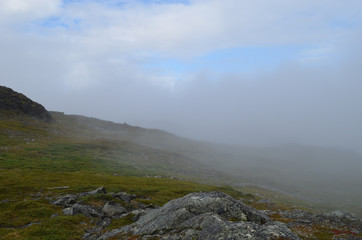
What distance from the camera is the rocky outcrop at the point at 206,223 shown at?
45.2ft

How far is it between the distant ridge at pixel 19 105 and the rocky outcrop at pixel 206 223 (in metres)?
165

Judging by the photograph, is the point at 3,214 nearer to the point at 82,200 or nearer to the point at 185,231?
the point at 82,200

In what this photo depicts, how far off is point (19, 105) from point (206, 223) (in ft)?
583

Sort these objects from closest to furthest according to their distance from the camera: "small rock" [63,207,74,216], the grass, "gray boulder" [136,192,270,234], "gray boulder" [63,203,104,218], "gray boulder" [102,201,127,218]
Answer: "gray boulder" [136,192,270,234] → the grass → "small rock" [63,207,74,216] → "gray boulder" [63,203,104,218] → "gray boulder" [102,201,127,218]

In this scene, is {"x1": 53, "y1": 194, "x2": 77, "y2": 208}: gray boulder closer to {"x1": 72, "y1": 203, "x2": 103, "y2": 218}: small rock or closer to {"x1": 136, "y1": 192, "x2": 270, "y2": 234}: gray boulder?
{"x1": 72, "y1": 203, "x2": 103, "y2": 218}: small rock

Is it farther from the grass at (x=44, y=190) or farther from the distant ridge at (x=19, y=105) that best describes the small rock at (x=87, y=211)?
the distant ridge at (x=19, y=105)

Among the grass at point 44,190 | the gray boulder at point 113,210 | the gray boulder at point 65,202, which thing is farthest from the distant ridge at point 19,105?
the gray boulder at point 113,210

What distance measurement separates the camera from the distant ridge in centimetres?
14788

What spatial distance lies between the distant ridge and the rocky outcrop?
16495cm

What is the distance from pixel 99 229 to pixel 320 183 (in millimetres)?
174475

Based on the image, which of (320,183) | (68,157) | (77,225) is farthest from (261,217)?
(320,183)

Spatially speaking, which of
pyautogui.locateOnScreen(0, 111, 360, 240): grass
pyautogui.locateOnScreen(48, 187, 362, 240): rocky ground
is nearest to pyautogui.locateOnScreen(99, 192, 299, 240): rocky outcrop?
pyautogui.locateOnScreen(48, 187, 362, 240): rocky ground

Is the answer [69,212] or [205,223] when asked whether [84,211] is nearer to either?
[69,212]

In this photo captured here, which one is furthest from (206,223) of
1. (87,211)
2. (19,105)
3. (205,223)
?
(19,105)
